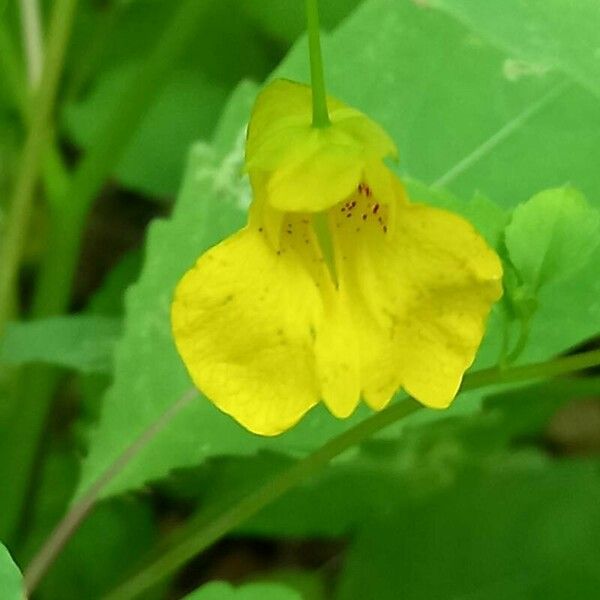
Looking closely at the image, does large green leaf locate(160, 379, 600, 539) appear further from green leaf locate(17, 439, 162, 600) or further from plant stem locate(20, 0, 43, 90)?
plant stem locate(20, 0, 43, 90)

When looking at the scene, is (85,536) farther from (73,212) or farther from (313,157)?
(313,157)

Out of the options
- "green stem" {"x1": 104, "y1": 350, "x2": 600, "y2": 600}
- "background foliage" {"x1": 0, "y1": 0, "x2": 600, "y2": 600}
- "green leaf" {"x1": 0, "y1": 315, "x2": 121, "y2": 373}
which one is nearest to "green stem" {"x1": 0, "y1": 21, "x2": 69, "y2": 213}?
"background foliage" {"x1": 0, "y1": 0, "x2": 600, "y2": 600}

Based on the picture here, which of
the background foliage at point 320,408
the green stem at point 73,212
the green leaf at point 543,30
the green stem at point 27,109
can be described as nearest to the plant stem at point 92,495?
the background foliage at point 320,408

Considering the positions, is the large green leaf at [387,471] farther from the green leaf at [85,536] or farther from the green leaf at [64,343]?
the green leaf at [64,343]

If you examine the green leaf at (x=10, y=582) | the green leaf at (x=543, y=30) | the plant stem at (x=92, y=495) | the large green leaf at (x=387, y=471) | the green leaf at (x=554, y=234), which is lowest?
the large green leaf at (x=387, y=471)

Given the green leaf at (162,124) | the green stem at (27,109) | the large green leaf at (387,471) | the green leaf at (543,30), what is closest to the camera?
the green leaf at (543,30)

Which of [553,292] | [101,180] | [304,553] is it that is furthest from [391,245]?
[304,553]
